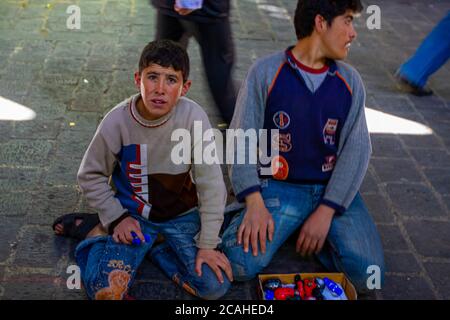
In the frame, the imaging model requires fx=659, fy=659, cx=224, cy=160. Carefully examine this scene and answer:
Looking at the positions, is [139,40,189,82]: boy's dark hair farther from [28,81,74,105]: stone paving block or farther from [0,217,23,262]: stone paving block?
[28,81,74,105]: stone paving block

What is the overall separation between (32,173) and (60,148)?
30cm

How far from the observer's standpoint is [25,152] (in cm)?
363

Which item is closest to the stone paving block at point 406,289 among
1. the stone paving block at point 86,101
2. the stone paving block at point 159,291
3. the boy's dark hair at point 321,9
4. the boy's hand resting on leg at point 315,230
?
the boy's hand resting on leg at point 315,230

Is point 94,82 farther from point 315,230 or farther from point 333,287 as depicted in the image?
point 333,287

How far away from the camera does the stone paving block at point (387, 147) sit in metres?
3.98

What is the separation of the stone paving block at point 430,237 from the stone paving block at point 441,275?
0.08 meters

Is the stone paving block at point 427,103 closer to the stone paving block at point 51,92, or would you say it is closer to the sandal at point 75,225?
the stone paving block at point 51,92

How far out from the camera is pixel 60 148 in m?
3.70

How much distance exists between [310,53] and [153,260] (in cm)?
113

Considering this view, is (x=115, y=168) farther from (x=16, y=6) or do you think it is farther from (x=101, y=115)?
(x=16, y=6)

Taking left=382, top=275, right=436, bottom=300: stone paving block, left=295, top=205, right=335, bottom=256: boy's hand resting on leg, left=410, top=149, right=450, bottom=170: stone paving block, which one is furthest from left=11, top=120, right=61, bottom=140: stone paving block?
left=410, top=149, right=450, bottom=170: stone paving block

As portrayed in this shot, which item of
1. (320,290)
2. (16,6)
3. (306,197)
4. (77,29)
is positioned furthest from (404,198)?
(16,6)

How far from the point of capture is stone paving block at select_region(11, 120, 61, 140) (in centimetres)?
379

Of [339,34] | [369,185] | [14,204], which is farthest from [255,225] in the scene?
[14,204]
